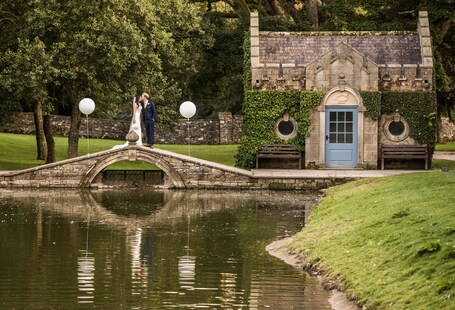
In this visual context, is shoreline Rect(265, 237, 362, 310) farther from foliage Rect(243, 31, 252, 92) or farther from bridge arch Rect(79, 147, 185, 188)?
foliage Rect(243, 31, 252, 92)

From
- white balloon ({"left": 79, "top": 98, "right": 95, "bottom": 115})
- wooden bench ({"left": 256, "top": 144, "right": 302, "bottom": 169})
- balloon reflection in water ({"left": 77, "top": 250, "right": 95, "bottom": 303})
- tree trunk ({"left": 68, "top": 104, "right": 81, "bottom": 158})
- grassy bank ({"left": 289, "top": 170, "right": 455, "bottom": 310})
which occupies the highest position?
A: white balloon ({"left": 79, "top": 98, "right": 95, "bottom": 115})

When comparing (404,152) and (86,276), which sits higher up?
(404,152)

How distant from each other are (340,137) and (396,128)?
213 cm

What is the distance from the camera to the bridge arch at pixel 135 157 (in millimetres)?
41750

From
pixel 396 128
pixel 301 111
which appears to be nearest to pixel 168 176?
pixel 301 111

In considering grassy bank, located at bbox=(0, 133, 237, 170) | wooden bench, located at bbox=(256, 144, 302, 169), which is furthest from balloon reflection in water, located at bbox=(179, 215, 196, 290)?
grassy bank, located at bbox=(0, 133, 237, 170)

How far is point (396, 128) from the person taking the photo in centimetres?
4641

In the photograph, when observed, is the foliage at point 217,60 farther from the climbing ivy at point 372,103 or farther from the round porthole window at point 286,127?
the climbing ivy at point 372,103

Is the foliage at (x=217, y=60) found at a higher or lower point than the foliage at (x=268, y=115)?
higher

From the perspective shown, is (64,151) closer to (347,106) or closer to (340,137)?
(340,137)

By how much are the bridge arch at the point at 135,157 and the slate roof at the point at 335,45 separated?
23.1 feet

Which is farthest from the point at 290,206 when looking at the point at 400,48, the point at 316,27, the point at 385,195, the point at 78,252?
the point at 316,27

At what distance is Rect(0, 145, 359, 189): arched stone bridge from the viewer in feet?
135

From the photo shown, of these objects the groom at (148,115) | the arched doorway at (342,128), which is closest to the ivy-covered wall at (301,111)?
the arched doorway at (342,128)
